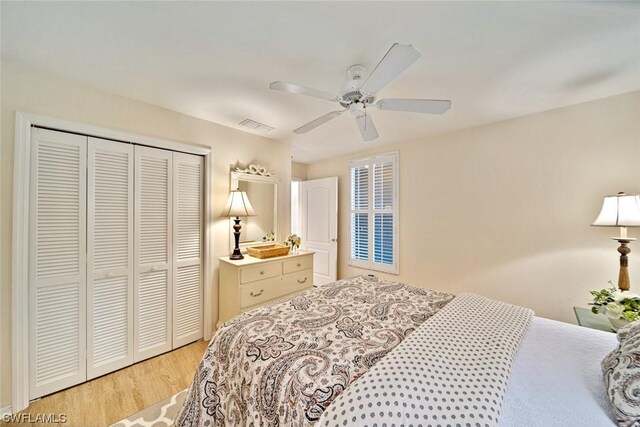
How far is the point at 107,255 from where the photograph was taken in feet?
6.53

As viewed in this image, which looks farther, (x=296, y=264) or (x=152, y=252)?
(x=296, y=264)

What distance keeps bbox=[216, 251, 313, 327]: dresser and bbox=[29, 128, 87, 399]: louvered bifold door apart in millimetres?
1079

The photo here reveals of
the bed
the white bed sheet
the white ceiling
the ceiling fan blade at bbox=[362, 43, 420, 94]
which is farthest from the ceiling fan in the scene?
the white bed sheet

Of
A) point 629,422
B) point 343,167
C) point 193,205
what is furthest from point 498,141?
point 193,205

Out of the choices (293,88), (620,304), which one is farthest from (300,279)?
(620,304)

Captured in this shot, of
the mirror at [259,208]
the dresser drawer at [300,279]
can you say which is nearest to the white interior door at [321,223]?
the dresser drawer at [300,279]

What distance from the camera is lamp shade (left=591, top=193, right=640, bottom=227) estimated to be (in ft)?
5.54

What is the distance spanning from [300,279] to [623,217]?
111 inches

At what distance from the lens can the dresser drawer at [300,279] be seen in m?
2.81

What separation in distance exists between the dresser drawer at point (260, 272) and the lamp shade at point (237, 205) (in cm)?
61

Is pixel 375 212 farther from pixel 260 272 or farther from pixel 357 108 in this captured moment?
→ pixel 357 108

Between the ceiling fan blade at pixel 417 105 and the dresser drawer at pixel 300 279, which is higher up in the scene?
the ceiling fan blade at pixel 417 105

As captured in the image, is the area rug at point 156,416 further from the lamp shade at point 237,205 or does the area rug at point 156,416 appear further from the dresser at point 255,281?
the lamp shade at point 237,205

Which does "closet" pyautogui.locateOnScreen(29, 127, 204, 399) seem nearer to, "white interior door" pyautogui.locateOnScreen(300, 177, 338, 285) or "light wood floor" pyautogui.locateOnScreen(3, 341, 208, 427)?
"light wood floor" pyautogui.locateOnScreen(3, 341, 208, 427)
